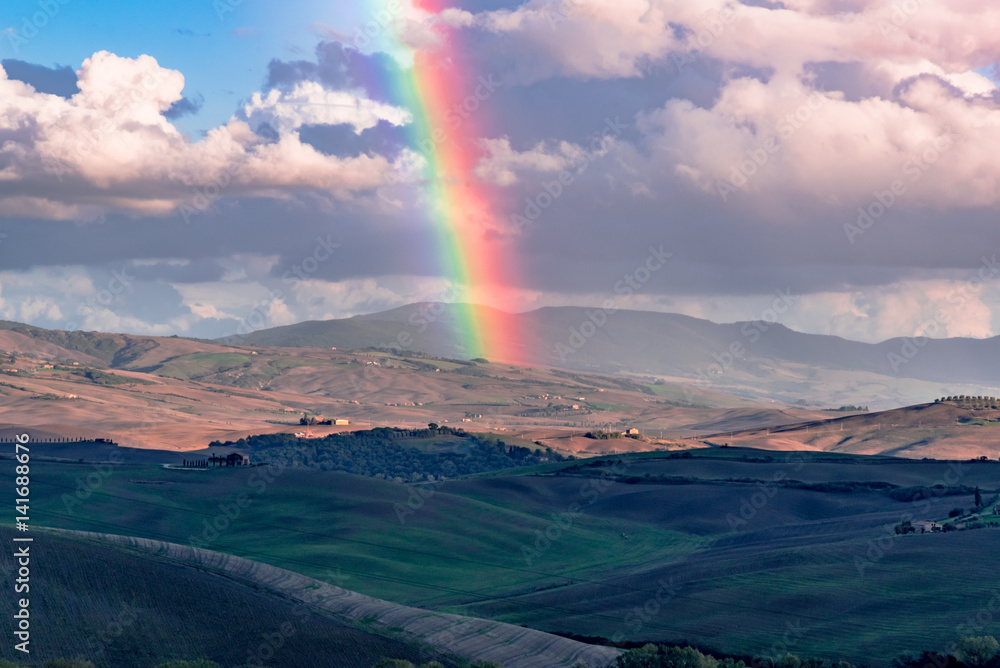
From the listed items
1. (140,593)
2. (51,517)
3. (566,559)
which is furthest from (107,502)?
(140,593)

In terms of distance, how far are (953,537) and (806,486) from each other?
2351 inches

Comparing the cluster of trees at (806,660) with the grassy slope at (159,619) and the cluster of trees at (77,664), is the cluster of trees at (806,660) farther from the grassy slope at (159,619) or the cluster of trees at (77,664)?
the cluster of trees at (77,664)

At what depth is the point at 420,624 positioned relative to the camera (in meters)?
68.1

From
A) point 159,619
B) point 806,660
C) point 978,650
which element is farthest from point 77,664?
point 978,650

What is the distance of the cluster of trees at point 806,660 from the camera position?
189 ft

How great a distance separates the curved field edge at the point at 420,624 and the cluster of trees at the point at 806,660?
8.99 ft

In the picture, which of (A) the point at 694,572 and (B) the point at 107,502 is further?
(B) the point at 107,502

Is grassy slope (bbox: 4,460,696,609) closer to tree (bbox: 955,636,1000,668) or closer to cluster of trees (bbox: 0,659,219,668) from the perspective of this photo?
cluster of trees (bbox: 0,659,219,668)

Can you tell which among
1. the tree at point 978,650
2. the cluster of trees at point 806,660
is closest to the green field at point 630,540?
the cluster of trees at point 806,660

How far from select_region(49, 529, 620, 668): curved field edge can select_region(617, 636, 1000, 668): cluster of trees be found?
8.99 feet

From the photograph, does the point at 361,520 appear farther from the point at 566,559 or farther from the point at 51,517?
the point at 51,517

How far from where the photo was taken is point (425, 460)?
647 feet

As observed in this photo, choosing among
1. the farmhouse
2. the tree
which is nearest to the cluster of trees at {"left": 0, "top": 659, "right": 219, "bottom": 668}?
the tree

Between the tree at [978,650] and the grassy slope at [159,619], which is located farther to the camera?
the grassy slope at [159,619]
